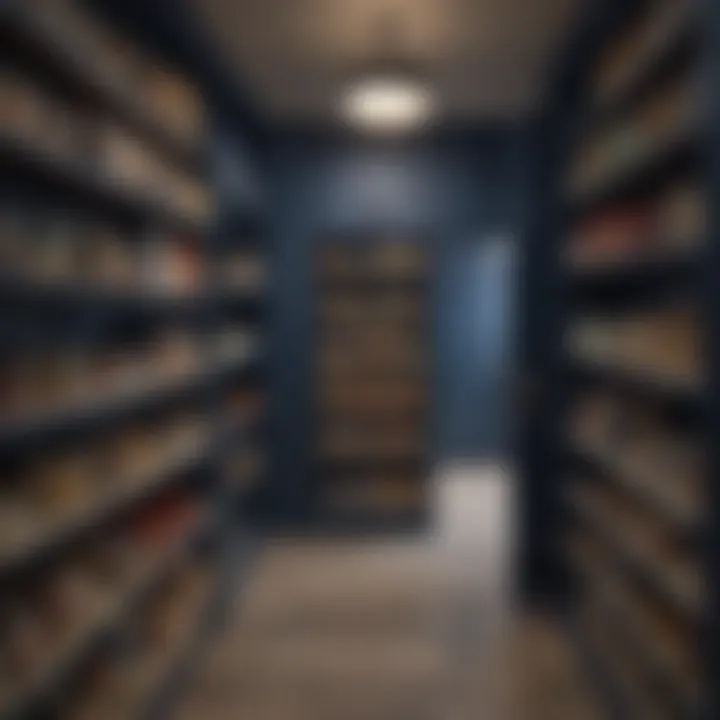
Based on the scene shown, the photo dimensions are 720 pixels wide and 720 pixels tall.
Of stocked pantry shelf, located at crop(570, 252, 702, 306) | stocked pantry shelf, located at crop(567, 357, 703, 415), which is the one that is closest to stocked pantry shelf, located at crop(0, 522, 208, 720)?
stocked pantry shelf, located at crop(567, 357, 703, 415)

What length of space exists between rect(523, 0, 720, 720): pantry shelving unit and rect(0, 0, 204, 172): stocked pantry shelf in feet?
5.56

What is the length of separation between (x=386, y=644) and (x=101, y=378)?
2181 mm

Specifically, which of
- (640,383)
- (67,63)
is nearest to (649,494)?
(640,383)

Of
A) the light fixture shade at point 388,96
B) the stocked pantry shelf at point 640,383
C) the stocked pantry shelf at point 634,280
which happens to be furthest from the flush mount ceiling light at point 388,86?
the stocked pantry shelf at point 640,383

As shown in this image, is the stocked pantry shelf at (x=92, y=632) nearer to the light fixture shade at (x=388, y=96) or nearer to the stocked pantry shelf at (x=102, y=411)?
the stocked pantry shelf at (x=102, y=411)

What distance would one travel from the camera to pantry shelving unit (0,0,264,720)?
2.79 metres

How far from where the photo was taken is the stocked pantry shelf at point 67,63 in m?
2.65

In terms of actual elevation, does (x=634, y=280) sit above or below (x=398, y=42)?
below

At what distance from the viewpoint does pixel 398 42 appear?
5.16 metres

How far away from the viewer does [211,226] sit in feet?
17.0

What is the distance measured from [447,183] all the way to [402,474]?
6.97ft

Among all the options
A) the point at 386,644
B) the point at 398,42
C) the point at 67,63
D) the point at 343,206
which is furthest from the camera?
the point at 343,206

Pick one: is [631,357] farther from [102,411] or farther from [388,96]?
[102,411]

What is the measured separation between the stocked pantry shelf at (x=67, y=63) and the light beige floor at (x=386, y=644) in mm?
2243
